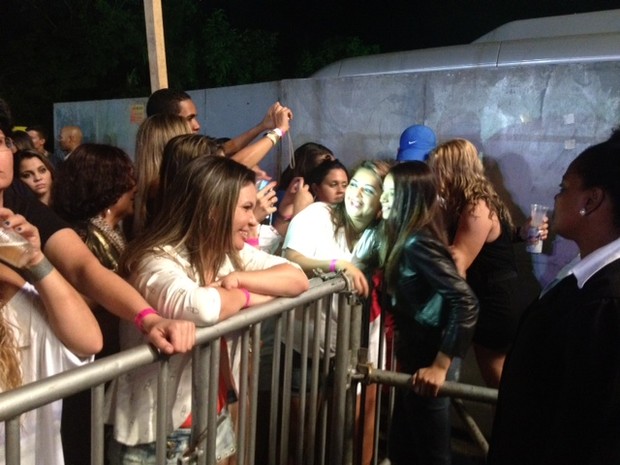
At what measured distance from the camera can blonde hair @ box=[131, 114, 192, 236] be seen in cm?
314

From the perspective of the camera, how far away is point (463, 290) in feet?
9.64

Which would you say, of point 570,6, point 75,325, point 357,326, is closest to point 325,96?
point 357,326

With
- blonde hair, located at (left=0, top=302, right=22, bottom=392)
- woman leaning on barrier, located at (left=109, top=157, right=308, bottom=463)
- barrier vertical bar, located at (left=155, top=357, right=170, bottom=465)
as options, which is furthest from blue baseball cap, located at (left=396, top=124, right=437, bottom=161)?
blonde hair, located at (left=0, top=302, right=22, bottom=392)

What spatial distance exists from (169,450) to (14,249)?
881 mm

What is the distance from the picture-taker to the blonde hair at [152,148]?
314cm

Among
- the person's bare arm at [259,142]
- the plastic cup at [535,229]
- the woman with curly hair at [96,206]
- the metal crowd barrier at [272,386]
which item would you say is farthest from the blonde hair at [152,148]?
the plastic cup at [535,229]

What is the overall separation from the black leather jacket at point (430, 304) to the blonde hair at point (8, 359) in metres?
1.84

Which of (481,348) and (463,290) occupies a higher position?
(463,290)

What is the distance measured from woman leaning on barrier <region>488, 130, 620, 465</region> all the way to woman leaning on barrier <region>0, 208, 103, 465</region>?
1.32 metres

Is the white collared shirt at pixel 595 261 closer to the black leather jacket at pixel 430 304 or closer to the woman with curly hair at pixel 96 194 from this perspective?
the black leather jacket at pixel 430 304

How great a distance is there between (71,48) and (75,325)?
67.5ft

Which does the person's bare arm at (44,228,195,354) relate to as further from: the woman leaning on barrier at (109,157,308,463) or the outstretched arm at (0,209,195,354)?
the woman leaning on barrier at (109,157,308,463)

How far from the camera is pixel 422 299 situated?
310cm

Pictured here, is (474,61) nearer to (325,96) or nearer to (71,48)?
(325,96)
